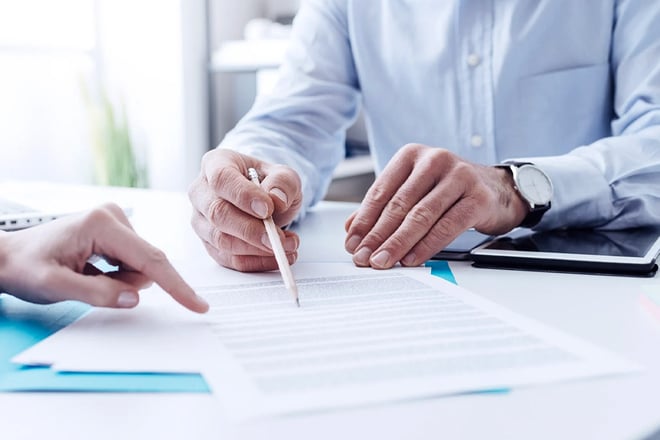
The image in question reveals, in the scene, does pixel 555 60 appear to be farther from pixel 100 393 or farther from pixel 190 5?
pixel 190 5

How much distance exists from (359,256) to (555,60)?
64cm

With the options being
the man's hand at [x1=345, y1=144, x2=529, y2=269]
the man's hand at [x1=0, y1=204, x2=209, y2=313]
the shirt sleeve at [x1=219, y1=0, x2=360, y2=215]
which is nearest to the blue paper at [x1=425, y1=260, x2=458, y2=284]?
the man's hand at [x1=345, y1=144, x2=529, y2=269]

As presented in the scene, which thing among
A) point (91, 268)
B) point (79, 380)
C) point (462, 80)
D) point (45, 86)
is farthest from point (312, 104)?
point (45, 86)

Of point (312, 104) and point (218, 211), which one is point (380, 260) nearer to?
point (218, 211)

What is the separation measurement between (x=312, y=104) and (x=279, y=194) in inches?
20.4

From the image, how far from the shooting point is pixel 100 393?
36 centimetres

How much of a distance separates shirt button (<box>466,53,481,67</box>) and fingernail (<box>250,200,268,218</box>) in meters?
0.63

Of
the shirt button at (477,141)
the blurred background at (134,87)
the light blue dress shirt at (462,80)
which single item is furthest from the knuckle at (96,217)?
the blurred background at (134,87)

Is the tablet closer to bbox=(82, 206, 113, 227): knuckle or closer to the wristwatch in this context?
the wristwatch

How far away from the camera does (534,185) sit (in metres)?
0.76

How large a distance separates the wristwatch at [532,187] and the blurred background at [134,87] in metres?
1.66

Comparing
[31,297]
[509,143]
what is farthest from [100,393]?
[509,143]

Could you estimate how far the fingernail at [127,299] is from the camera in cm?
47

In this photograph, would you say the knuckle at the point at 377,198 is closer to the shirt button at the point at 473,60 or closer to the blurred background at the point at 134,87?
the shirt button at the point at 473,60
